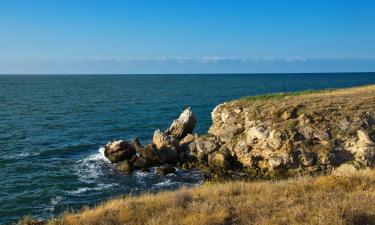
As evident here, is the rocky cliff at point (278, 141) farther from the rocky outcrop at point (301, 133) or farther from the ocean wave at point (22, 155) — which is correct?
the ocean wave at point (22, 155)

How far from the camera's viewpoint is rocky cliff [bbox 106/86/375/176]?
3272cm

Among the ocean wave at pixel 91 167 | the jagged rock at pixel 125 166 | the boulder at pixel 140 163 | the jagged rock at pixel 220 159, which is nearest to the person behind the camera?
the ocean wave at pixel 91 167

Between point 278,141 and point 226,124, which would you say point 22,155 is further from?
point 278,141

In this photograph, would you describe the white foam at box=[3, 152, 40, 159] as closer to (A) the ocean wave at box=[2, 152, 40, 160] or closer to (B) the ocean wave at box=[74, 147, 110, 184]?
(A) the ocean wave at box=[2, 152, 40, 160]

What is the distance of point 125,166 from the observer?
121ft

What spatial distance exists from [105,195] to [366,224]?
835 inches

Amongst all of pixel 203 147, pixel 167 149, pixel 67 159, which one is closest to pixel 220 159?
pixel 203 147

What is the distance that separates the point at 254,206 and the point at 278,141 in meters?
20.6

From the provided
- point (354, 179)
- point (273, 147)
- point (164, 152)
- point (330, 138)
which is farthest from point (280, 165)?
point (354, 179)

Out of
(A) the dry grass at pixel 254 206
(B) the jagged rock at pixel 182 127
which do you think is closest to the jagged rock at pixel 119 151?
(B) the jagged rock at pixel 182 127

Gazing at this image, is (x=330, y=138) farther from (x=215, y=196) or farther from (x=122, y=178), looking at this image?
(x=215, y=196)

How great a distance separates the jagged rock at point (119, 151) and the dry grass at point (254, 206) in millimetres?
22448

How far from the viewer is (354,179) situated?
1777 cm

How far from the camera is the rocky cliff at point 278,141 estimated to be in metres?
32.7
